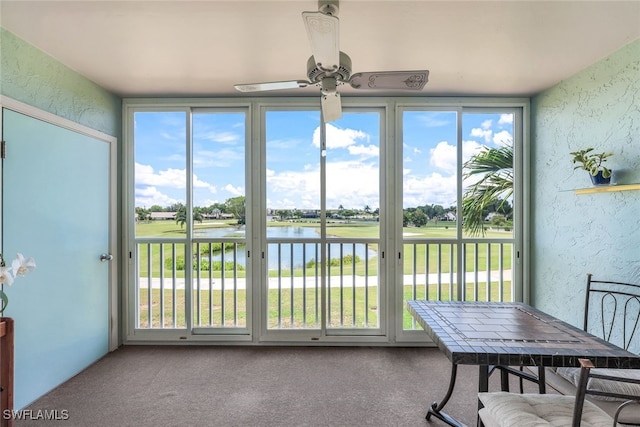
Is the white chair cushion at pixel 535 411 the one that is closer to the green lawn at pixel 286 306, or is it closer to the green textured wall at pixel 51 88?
the green lawn at pixel 286 306

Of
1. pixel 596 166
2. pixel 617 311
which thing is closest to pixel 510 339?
pixel 617 311

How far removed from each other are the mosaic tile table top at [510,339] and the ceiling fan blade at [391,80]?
1.34 m

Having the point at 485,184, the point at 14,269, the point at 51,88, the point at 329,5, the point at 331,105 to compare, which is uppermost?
the point at 329,5

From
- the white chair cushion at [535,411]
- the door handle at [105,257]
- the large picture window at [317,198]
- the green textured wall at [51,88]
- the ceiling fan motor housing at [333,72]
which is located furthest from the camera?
the large picture window at [317,198]

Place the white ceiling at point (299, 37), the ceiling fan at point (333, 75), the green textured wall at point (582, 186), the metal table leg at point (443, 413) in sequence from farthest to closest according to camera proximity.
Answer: the green textured wall at point (582, 186) < the metal table leg at point (443, 413) < the white ceiling at point (299, 37) < the ceiling fan at point (333, 75)

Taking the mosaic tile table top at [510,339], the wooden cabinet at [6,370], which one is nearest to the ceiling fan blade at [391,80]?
the mosaic tile table top at [510,339]

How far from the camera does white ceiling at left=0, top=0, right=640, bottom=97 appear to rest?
168cm

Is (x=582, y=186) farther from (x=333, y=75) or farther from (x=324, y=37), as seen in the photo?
(x=324, y=37)

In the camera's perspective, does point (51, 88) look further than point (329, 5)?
Yes

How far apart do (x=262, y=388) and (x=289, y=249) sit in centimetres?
125

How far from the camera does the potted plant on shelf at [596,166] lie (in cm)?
209

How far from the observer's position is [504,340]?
1.43 m

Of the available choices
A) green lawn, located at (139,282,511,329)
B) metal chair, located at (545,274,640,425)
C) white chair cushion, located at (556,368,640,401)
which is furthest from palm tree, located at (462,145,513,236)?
white chair cushion, located at (556,368,640,401)

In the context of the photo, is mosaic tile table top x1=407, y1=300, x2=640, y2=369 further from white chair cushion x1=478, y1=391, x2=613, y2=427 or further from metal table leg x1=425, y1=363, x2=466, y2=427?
metal table leg x1=425, y1=363, x2=466, y2=427
